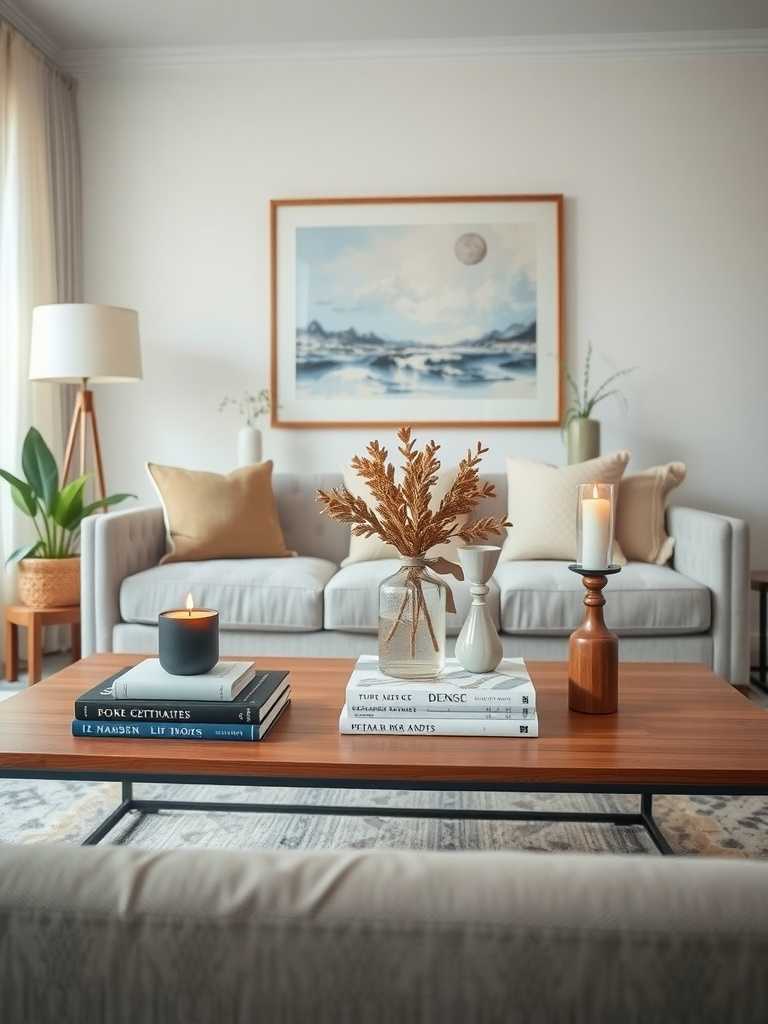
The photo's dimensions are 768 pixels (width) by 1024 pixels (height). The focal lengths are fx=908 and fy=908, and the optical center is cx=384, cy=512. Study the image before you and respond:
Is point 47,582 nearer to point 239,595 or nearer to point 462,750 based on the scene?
point 239,595

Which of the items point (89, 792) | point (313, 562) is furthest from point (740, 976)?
point (313, 562)

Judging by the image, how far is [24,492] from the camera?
11.4 feet

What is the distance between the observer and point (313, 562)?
3.34m

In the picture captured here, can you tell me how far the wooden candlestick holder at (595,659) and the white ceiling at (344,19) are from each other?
3007 mm

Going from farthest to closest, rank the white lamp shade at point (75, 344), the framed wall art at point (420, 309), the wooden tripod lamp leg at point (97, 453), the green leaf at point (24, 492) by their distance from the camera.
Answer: the framed wall art at point (420, 309) → the wooden tripod lamp leg at point (97, 453) → the white lamp shade at point (75, 344) → the green leaf at point (24, 492)

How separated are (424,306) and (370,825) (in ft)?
8.58

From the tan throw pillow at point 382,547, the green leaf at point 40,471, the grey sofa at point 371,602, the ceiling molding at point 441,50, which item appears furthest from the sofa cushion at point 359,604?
the ceiling molding at point 441,50

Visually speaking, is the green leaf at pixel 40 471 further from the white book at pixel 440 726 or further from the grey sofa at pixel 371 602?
the white book at pixel 440 726

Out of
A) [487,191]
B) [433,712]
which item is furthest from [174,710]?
[487,191]

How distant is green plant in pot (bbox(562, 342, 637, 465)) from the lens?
382 centimetres

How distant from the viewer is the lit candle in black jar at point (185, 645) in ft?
5.17

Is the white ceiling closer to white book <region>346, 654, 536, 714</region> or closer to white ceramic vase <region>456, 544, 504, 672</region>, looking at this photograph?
white ceramic vase <region>456, 544, 504, 672</region>

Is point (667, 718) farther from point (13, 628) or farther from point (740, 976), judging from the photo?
→ point (13, 628)

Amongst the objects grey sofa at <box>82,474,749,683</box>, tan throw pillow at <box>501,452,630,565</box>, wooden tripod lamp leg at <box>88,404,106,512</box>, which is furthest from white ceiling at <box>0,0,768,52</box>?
grey sofa at <box>82,474,749,683</box>
